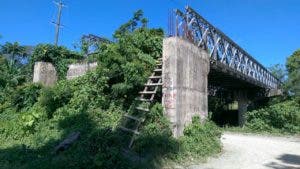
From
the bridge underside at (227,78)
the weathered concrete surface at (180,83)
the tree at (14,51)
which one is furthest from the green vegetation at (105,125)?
the tree at (14,51)

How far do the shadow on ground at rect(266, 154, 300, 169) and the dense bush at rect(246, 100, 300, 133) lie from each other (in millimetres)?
10790

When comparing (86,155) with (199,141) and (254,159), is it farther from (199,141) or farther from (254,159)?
(254,159)

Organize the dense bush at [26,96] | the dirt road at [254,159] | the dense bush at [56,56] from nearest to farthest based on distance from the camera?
the dirt road at [254,159], the dense bush at [26,96], the dense bush at [56,56]

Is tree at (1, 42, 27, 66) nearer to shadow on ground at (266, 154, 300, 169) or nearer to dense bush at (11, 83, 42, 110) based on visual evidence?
dense bush at (11, 83, 42, 110)

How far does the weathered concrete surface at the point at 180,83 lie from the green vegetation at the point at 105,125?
38cm

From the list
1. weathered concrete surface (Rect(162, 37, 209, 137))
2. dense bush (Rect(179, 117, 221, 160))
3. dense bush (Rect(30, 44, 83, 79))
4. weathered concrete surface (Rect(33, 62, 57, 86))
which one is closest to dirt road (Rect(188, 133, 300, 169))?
dense bush (Rect(179, 117, 221, 160))

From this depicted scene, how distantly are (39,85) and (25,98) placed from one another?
95cm

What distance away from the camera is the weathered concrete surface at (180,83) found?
11.8 meters

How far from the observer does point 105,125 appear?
1161cm

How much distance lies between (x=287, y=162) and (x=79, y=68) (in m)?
10.7

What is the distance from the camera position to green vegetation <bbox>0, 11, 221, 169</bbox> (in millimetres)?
9258

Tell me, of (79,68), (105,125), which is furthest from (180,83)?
(79,68)

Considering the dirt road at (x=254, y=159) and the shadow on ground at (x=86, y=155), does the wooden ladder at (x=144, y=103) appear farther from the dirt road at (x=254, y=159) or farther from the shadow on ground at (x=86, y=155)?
the dirt road at (x=254, y=159)

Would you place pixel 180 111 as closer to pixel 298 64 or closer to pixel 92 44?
pixel 92 44
